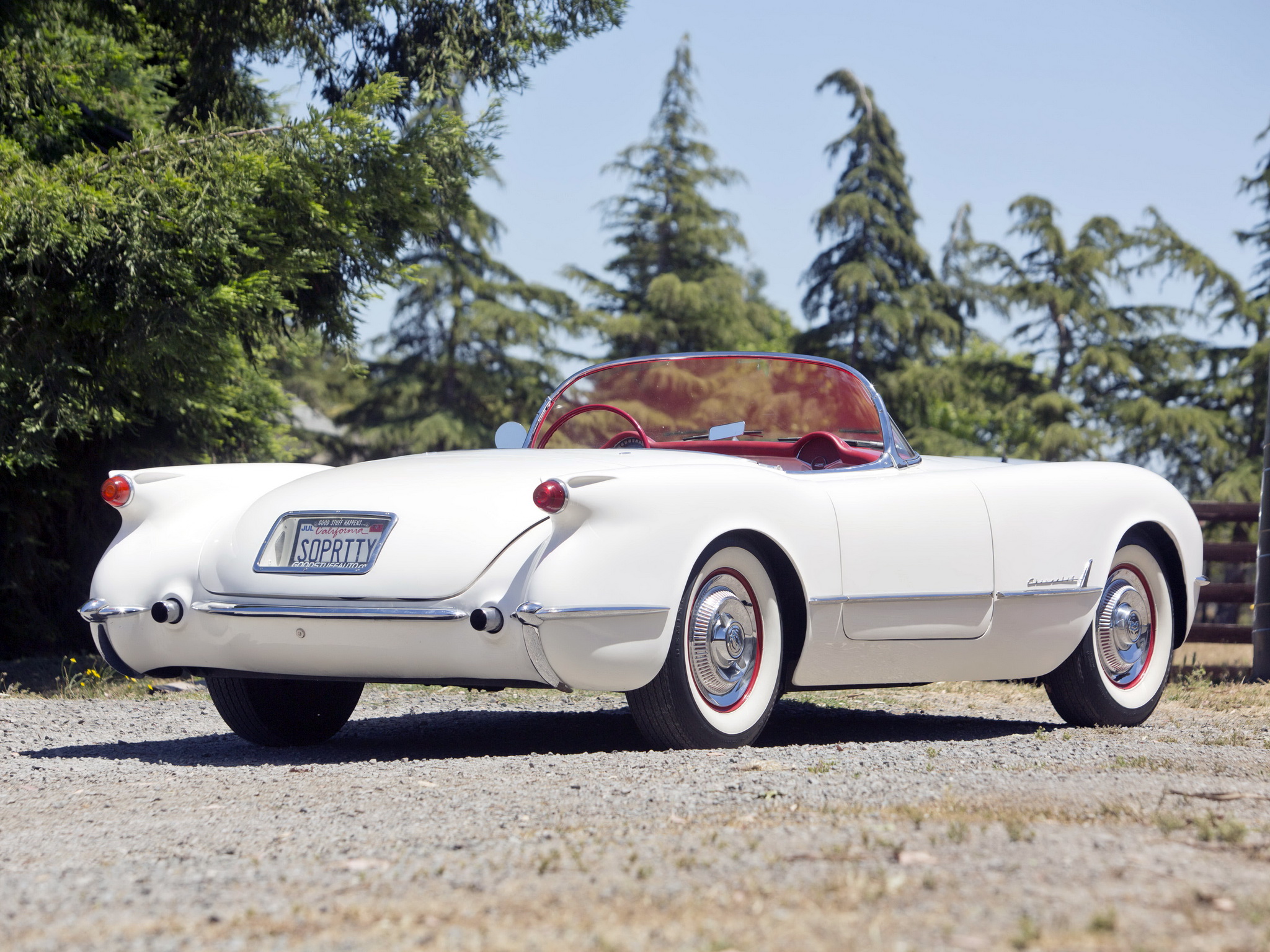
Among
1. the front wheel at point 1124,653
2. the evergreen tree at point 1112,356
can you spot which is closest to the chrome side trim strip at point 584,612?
the front wheel at point 1124,653

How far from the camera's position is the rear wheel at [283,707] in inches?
211

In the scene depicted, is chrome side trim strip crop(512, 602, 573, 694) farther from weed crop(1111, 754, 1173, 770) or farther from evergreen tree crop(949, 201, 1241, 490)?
evergreen tree crop(949, 201, 1241, 490)

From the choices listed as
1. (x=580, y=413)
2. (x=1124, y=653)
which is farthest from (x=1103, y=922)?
(x=580, y=413)

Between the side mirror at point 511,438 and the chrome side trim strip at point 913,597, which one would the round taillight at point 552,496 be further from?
the side mirror at point 511,438

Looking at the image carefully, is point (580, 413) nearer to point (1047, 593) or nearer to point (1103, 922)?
point (1047, 593)

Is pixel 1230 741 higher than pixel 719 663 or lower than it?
lower

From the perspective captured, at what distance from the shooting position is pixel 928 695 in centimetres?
841

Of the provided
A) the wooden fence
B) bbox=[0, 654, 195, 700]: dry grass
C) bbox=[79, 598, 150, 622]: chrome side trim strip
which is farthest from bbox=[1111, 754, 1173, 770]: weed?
the wooden fence

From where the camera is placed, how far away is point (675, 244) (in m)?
32.3

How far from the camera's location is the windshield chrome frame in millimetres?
5555

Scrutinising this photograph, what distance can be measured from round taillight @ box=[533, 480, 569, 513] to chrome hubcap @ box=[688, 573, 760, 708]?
61 cm

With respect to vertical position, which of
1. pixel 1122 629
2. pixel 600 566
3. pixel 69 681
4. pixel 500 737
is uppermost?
pixel 600 566

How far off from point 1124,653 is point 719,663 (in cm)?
233

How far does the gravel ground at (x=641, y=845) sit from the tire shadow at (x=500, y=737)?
4cm
